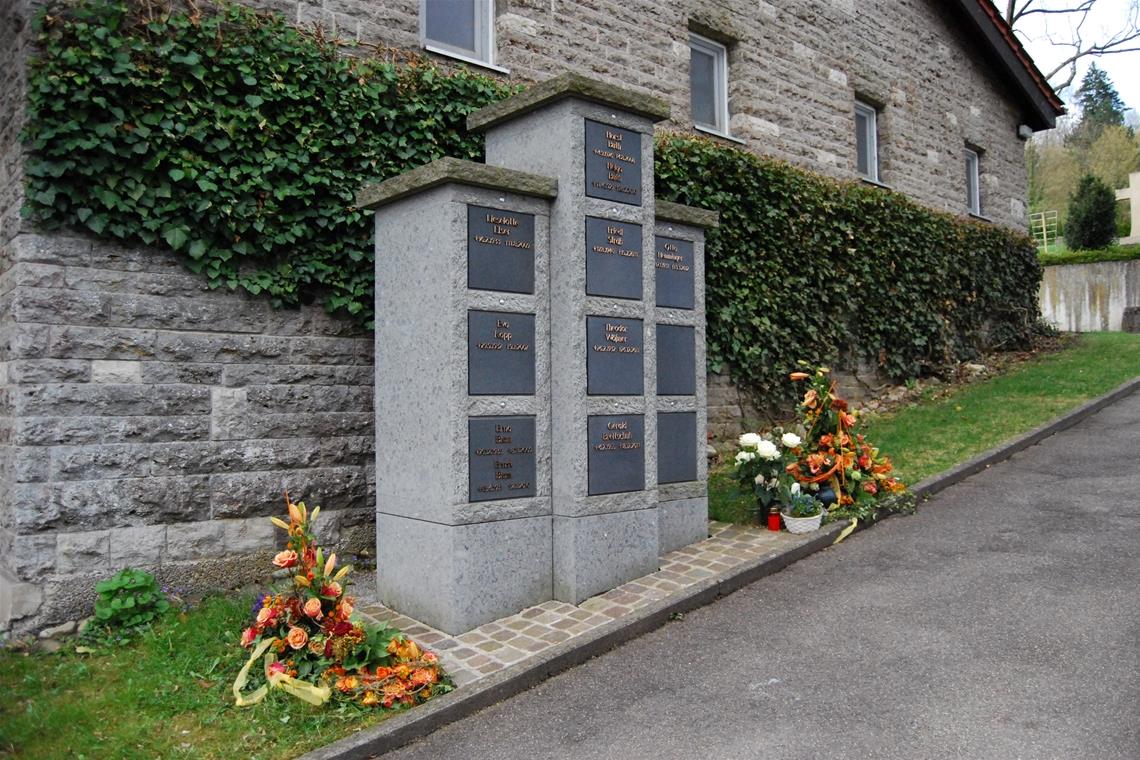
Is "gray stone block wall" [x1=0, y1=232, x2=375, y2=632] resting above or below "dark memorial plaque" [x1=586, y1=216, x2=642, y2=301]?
below

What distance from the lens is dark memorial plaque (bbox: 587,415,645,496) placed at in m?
5.08

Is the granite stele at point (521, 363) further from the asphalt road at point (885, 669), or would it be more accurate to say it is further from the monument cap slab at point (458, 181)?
the asphalt road at point (885, 669)

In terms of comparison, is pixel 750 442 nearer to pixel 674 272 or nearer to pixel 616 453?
pixel 674 272

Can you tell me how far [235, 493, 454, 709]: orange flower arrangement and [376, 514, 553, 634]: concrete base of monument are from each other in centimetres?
41

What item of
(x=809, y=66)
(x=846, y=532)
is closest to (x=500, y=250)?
(x=846, y=532)

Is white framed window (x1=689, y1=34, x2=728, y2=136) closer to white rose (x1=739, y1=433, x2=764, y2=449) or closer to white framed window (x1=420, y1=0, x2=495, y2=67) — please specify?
white framed window (x1=420, y1=0, x2=495, y2=67)

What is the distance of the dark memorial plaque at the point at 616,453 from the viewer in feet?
16.7

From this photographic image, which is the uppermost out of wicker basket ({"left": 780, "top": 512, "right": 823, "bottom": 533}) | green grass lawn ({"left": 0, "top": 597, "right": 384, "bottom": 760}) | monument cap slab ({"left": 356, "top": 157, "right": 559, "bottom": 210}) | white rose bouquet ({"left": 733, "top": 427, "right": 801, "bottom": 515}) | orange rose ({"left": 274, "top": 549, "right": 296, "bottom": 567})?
monument cap slab ({"left": 356, "top": 157, "right": 559, "bottom": 210})

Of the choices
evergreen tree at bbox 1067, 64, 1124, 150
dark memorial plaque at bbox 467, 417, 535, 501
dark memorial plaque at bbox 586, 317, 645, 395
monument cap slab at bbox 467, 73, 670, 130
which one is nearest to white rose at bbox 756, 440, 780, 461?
dark memorial plaque at bbox 586, 317, 645, 395

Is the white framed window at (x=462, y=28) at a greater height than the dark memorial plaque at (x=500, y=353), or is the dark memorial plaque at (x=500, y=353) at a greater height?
the white framed window at (x=462, y=28)

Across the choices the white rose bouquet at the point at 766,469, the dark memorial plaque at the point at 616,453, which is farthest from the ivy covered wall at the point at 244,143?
the white rose bouquet at the point at 766,469

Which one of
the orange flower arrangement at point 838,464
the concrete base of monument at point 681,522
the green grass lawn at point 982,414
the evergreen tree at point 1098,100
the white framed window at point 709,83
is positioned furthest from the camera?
the evergreen tree at point 1098,100

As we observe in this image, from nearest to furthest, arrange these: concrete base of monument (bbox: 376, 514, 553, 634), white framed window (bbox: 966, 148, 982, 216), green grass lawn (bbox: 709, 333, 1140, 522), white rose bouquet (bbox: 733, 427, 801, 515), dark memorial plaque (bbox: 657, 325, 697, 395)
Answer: concrete base of monument (bbox: 376, 514, 553, 634) < dark memorial plaque (bbox: 657, 325, 697, 395) < white rose bouquet (bbox: 733, 427, 801, 515) < green grass lawn (bbox: 709, 333, 1140, 522) < white framed window (bbox: 966, 148, 982, 216)

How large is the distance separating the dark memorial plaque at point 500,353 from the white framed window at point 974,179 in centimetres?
1317
